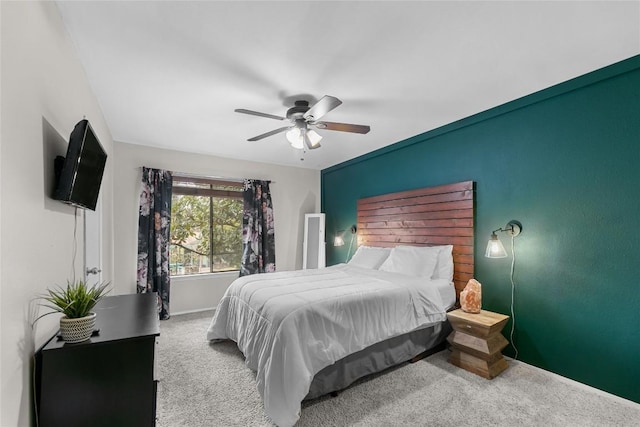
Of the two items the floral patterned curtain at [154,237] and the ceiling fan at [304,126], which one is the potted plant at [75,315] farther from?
the floral patterned curtain at [154,237]

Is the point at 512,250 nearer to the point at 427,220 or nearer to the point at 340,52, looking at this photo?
the point at 427,220

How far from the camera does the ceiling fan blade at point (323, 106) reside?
2099mm

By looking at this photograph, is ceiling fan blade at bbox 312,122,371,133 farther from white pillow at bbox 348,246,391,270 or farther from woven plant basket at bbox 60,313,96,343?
woven plant basket at bbox 60,313,96,343

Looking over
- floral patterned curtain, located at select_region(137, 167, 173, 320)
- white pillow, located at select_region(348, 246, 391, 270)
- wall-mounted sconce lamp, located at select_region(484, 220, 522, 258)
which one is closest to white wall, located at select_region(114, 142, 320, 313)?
floral patterned curtain, located at select_region(137, 167, 173, 320)

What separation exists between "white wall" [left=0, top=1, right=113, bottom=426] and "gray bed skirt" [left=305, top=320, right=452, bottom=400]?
64.5 inches

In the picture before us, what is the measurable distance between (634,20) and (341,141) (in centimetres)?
278

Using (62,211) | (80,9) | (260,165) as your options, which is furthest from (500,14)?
(260,165)

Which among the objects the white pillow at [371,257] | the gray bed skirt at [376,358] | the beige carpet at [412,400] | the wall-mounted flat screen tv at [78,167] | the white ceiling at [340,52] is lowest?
the beige carpet at [412,400]

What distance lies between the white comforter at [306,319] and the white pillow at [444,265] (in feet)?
0.90

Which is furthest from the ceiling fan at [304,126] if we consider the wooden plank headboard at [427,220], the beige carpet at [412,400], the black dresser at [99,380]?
the beige carpet at [412,400]

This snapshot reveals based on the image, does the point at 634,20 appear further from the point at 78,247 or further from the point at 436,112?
the point at 78,247

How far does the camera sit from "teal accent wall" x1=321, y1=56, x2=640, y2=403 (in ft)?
7.00

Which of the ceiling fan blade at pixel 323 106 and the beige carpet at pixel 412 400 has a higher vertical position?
the ceiling fan blade at pixel 323 106

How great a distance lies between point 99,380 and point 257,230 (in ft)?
12.0
